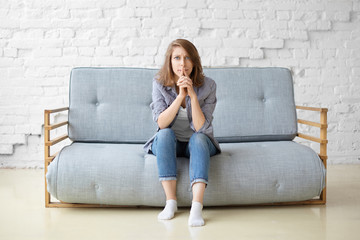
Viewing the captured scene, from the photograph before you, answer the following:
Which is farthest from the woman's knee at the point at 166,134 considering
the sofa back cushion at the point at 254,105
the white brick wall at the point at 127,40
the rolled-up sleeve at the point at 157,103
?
the white brick wall at the point at 127,40

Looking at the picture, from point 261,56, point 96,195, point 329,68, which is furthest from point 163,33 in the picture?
point 96,195

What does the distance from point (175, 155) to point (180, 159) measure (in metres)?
0.14

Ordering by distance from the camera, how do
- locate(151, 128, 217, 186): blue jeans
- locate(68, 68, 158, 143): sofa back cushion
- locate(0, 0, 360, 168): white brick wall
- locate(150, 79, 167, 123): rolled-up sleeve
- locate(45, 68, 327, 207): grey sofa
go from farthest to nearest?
locate(0, 0, 360, 168): white brick wall → locate(68, 68, 158, 143): sofa back cushion → locate(150, 79, 167, 123): rolled-up sleeve → locate(45, 68, 327, 207): grey sofa → locate(151, 128, 217, 186): blue jeans

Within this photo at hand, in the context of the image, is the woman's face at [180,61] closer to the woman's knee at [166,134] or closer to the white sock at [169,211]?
the woman's knee at [166,134]

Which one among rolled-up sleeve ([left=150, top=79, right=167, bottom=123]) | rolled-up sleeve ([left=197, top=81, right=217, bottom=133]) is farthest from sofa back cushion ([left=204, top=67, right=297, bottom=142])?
rolled-up sleeve ([left=150, top=79, right=167, bottom=123])

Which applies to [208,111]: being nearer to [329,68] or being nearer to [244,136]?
[244,136]

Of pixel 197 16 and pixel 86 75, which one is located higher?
pixel 197 16

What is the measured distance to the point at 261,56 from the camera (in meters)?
3.41

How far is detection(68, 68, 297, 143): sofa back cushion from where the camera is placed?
100 inches

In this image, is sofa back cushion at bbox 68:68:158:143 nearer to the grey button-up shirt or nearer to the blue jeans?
the grey button-up shirt

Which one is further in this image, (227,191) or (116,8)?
(116,8)

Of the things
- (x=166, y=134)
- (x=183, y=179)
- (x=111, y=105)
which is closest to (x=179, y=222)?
(x=183, y=179)

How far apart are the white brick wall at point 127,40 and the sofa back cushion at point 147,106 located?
0.72 metres

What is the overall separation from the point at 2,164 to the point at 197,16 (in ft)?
6.74
